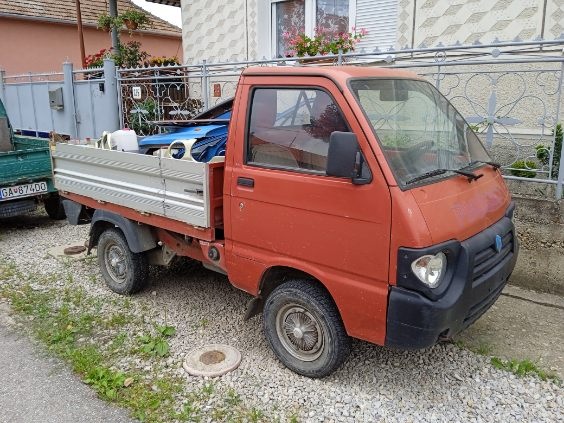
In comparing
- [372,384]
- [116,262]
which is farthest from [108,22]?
[372,384]

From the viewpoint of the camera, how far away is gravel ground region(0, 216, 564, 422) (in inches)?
121

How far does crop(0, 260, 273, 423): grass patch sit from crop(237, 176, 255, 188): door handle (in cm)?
142

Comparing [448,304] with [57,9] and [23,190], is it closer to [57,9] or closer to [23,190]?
[23,190]

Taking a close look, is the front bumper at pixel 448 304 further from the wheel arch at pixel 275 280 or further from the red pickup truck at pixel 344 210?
the wheel arch at pixel 275 280

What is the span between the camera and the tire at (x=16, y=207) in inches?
264

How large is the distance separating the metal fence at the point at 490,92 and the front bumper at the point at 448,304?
2.04m

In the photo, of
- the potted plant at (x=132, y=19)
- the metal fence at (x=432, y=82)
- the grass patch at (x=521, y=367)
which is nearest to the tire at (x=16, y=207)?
the metal fence at (x=432, y=82)

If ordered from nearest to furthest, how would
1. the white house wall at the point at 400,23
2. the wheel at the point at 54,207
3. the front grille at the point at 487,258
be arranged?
the front grille at the point at 487,258 < the white house wall at the point at 400,23 < the wheel at the point at 54,207

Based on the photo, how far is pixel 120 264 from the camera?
4887 millimetres

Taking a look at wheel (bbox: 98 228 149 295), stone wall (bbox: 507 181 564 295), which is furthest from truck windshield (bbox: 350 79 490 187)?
wheel (bbox: 98 228 149 295)

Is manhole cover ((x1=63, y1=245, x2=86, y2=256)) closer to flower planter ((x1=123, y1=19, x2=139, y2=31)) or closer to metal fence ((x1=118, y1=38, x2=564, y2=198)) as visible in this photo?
metal fence ((x1=118, y1=38, x2=564, y2=198))

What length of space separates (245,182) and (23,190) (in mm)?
4836

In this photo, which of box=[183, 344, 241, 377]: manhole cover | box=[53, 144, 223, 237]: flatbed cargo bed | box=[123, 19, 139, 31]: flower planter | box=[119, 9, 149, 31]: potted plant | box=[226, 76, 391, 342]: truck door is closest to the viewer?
box=[226, 76, 391, 342]: truck door

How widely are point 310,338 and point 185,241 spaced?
4.95ft
